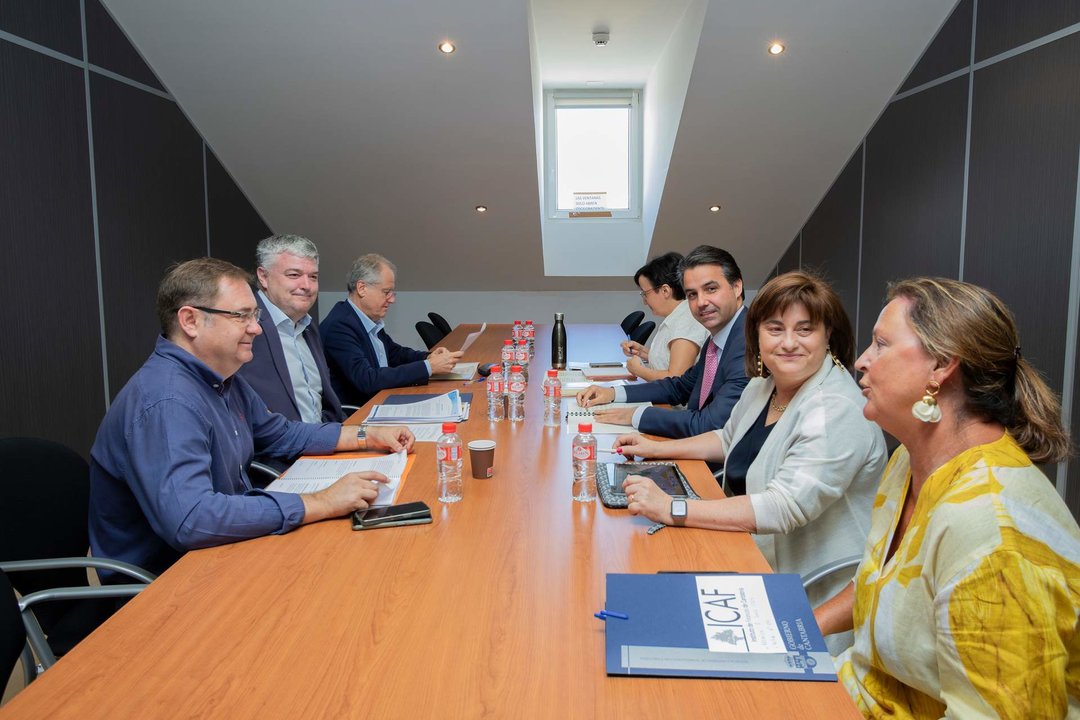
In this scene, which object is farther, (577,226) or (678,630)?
(577,226)

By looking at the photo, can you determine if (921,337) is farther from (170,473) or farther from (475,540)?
(170,473)

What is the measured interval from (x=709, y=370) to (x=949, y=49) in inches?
137

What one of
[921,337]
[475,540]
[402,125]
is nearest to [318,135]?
[402,125]

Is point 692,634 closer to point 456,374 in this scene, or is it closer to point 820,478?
point 820,478

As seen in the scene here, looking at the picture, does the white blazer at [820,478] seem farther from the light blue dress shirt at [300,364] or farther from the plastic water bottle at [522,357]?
the light blue dress shirt at [300,364]

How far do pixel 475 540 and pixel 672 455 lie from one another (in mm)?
852

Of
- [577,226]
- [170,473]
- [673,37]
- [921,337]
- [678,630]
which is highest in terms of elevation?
[673,37]

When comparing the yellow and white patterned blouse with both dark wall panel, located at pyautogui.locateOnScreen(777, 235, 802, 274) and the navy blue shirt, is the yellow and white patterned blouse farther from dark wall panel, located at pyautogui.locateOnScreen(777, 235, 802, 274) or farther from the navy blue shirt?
dark wall panel, located at pyautogui.locateOnScreen(777, 235, 802, 274)

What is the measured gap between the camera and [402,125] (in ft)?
19.6

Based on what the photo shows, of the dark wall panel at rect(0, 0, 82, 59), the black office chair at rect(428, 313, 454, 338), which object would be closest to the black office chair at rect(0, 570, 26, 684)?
the dark wall panel at rect(0, 0, 82, 59)

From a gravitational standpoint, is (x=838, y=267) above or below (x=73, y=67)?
below

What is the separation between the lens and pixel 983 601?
98cm

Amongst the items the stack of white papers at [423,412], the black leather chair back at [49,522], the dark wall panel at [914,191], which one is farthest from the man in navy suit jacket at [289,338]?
the dark wall panel at [914,191]

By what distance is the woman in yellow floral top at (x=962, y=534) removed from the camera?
3.18 ft
